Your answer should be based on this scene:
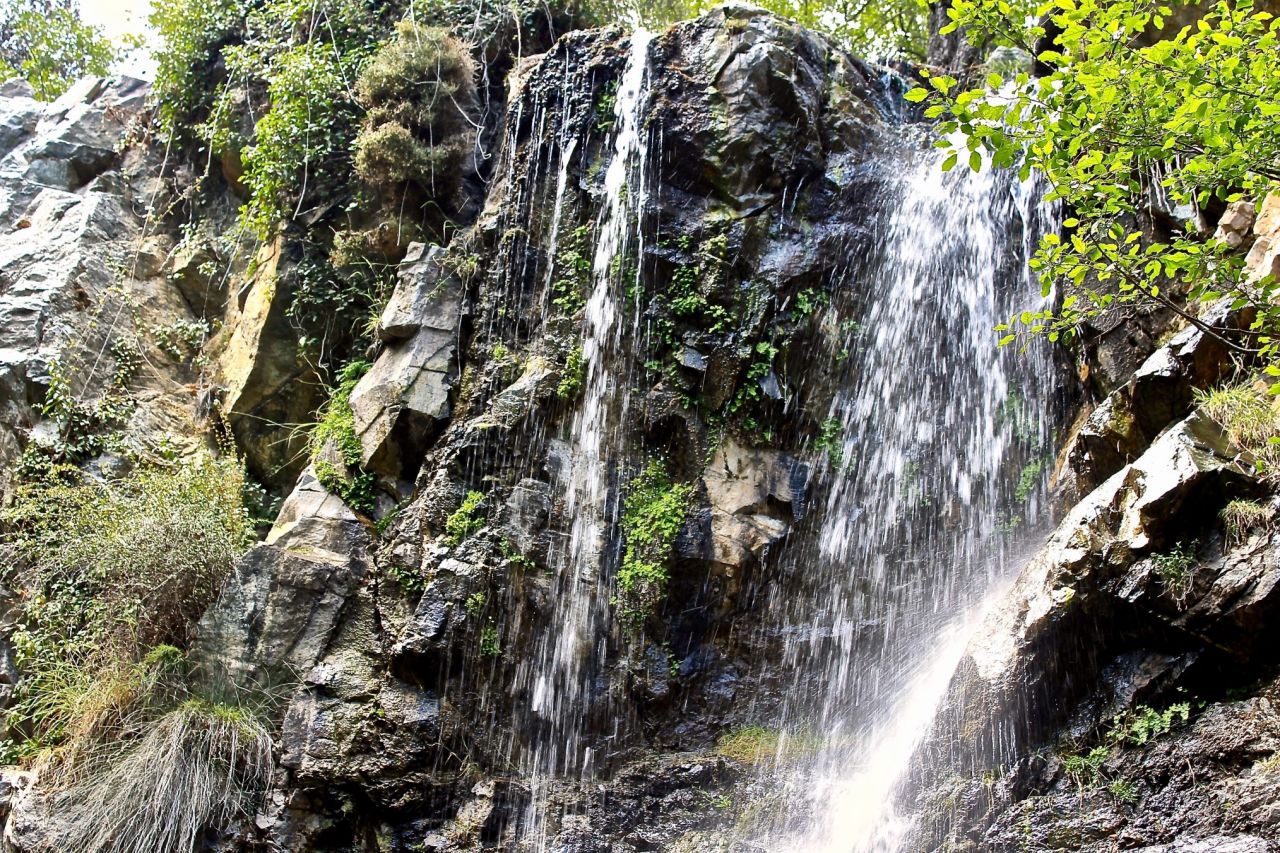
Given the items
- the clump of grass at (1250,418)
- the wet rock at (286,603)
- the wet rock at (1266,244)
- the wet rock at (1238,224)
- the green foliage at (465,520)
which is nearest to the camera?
the clump of grass at (1250,418)

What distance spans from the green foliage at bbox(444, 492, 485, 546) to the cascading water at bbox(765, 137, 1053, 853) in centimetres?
218

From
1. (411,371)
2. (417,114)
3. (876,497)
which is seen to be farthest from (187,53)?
(876,497)

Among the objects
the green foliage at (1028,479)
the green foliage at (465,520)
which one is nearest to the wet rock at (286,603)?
the green foliage at (465,520)

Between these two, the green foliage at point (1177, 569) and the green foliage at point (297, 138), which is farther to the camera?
the green foliage at point (297, 138)

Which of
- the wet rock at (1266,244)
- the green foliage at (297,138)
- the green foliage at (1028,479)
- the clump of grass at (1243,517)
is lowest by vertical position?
the clump of grass at (1243,517)

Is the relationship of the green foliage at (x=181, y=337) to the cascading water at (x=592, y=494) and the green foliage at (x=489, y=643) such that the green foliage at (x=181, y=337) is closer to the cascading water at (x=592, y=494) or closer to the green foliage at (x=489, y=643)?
the cascading water at (x=592, y=494)

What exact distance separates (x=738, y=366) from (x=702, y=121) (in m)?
2.13

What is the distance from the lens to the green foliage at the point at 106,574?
6602 mm

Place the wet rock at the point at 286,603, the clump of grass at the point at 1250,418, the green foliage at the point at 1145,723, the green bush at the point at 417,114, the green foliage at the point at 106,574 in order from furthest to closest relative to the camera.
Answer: the green bush at the point at 417,114, the green foliage at the point at 106,574, the wet rock at the point at 286,603, the clump of grass at the point at 1250,418, the green foliage at the point at 1145,723

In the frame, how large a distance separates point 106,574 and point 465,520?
280 centimetres

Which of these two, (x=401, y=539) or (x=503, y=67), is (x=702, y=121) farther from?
(x=401, y=539)

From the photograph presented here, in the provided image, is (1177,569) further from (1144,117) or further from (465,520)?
(465,520)

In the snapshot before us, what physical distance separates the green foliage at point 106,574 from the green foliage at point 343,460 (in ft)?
2.88

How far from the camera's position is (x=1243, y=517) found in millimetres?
4555
